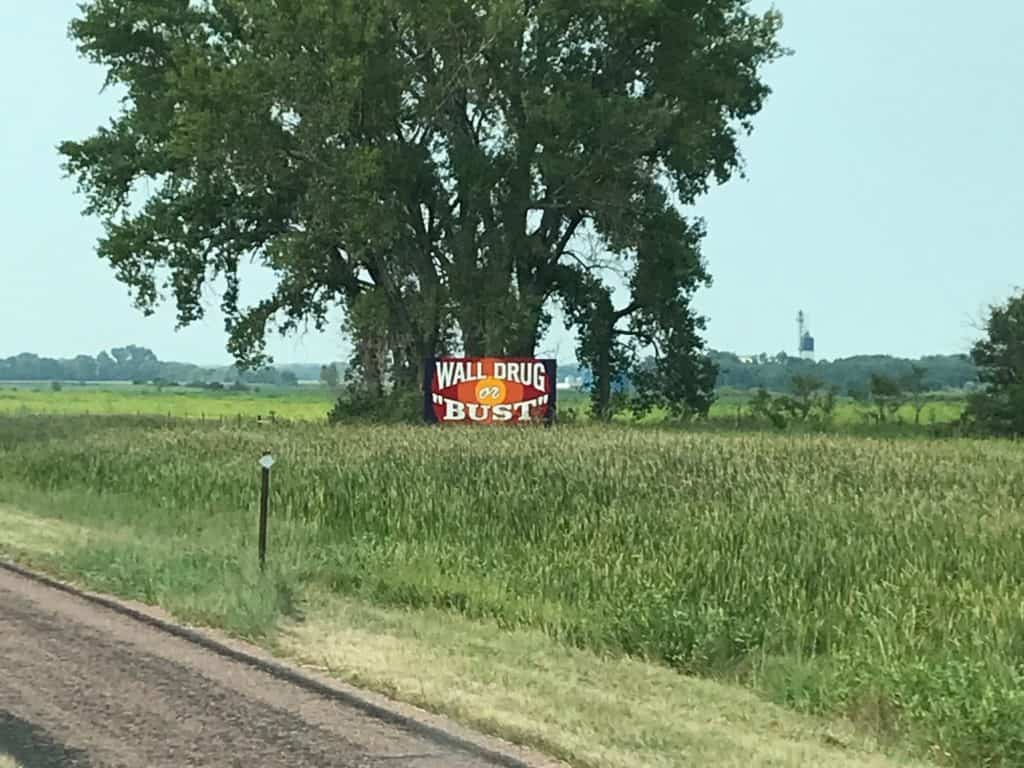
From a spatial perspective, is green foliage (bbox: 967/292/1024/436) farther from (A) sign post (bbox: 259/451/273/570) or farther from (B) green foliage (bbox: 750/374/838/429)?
(A) sign post (bbox: 259/451/273/570)

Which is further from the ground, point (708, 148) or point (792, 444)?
point (708, 148)

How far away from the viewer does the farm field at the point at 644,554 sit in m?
9.97

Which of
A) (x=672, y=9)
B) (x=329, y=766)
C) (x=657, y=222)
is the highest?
(x=672, y=9)

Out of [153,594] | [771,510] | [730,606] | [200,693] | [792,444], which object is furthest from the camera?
[792,444]

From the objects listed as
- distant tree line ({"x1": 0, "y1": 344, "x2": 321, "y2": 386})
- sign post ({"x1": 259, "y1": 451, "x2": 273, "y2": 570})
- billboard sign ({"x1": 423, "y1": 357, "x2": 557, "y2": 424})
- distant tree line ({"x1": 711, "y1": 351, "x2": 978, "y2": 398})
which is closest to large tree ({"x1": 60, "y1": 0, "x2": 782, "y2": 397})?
billboard sign ({"x1": 423, "y1": 357, "x2": 557, "y2": 424})

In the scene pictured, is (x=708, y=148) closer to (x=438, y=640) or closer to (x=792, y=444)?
(x=792, y=444)

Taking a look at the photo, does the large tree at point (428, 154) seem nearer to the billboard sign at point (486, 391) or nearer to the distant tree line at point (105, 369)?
the billboard sign at point (486, 391)

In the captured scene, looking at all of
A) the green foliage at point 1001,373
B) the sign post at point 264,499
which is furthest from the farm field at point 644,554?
the green foliage at point 1001,373

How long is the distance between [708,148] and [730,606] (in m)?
36.6

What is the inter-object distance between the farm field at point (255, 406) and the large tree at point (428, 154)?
5.34m

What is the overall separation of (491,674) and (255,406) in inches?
3020

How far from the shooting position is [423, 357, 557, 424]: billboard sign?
42250 millimetres

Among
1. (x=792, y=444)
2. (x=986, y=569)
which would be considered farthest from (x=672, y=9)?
(x=986, y=569)

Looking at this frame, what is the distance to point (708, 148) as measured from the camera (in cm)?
4712
